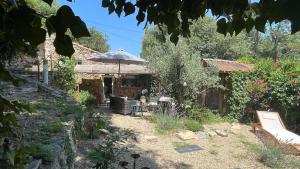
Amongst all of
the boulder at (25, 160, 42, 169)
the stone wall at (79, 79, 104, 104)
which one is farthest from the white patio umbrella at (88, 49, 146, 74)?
the boulder at (25, 160, 42, 169)

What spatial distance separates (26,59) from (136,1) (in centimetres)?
1478

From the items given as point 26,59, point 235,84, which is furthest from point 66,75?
point 235,84

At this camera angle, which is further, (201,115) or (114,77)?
(114,77)

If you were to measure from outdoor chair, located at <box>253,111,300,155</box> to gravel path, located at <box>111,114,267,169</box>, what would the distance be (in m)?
0.41

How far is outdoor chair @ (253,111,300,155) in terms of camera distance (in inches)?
346

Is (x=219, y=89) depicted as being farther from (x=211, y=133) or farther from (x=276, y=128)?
(x=211, y=133)

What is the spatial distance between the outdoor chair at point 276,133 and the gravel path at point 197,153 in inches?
16.1

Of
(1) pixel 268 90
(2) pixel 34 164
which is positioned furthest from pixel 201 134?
(2) pixel 34 164

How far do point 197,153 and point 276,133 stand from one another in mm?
3222

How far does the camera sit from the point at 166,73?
12.9 m

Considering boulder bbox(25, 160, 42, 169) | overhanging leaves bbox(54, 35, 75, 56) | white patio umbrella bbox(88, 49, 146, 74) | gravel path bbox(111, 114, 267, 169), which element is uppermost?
white patio umbrella bbox(88, 49, 146, 74)

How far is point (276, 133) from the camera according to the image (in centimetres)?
1009

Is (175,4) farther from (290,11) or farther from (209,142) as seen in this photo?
(209,142)

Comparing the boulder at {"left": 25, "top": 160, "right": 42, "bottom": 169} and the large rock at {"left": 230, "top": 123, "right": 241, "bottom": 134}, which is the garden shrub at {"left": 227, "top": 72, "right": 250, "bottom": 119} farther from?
the boulder at {"left": 25, "top": 160, "right": 42, "bottom": 169}
